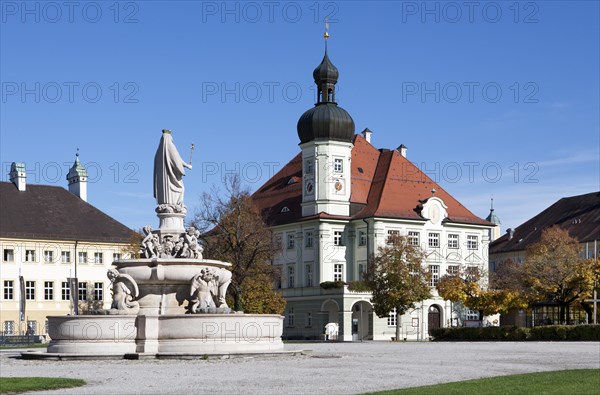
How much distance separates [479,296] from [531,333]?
50.5ft

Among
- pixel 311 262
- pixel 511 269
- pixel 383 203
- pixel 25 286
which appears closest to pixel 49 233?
pixel 25 286

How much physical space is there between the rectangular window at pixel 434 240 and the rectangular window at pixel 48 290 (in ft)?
104

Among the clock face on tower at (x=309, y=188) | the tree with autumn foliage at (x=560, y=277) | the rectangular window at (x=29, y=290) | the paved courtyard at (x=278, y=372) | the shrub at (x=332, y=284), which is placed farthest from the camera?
the clock face on tower at (x=309, y=188)

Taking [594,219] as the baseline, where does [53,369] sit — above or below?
below

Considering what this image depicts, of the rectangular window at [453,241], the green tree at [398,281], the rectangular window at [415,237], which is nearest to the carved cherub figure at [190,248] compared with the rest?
the green tree at [398,281]

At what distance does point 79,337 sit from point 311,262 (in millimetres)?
62069

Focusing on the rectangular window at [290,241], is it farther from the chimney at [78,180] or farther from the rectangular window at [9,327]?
the rectangular window at [9,327]

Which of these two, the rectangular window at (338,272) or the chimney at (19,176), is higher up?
the chimney at (19,176)

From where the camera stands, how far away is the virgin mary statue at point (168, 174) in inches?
1427

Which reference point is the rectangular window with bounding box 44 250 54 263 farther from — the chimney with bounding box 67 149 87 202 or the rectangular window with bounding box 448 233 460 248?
the rectangular window with bounding box 448 233 460 248

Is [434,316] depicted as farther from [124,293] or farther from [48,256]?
[124,293]

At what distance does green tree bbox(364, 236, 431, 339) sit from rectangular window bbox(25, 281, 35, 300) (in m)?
27.9

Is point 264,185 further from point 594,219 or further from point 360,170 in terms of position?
point 594,219

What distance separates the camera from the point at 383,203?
306 ft
